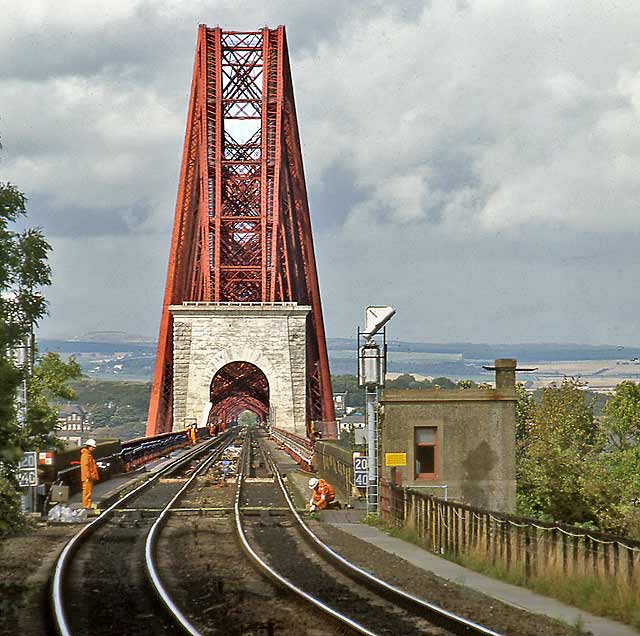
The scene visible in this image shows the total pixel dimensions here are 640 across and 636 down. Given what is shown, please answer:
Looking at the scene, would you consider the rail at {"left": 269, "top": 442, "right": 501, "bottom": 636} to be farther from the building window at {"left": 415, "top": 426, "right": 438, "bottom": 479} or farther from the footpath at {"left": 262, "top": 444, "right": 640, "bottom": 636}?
the building window at {"left": 415, "top": 426, "right": 438, "bottom": 479}

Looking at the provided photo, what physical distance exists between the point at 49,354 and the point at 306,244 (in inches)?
2193

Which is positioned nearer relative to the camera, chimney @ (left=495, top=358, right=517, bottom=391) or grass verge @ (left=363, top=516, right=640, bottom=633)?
grass verge @ (left=363, top=516, right=640, bottom=633)

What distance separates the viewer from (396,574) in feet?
51.2

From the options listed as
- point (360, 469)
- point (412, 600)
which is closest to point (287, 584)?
point (412, 600)

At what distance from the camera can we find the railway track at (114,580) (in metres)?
12.0

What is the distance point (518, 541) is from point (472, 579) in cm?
88

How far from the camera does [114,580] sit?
15.2 m

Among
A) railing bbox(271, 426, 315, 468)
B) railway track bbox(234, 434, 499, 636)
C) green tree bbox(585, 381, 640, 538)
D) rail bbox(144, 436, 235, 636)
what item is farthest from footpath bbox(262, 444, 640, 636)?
railing bbox(271, 426, 315, 468)

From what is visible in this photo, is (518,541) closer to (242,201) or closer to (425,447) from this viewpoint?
(425,447)

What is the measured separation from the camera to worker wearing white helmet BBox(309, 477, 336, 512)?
938 inches

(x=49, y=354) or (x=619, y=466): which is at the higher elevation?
(x=49, y=354)

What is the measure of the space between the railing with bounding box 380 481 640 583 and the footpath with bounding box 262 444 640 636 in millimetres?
360

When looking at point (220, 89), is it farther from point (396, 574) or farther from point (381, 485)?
point (396, 574)

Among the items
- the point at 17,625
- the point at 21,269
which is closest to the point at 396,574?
the point at 17,625
